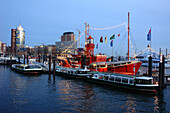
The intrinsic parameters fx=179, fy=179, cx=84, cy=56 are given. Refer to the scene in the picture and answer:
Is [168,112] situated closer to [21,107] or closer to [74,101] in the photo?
[74,101]

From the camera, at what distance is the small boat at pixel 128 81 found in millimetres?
37438

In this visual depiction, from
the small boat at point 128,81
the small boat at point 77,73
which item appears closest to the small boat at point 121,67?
the small boat at point 77,73

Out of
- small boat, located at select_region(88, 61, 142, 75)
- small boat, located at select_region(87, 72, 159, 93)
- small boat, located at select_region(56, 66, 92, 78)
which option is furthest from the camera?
small boat, located at select_region(56, 66, 92, 78)

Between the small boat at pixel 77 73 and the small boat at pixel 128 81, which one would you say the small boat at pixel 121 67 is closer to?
the small boat at pixel 77 73

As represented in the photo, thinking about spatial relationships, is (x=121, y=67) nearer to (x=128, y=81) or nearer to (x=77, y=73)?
(x=77, y=73)

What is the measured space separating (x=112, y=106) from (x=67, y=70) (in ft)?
146

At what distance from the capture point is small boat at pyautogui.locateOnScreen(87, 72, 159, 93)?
3744 cm

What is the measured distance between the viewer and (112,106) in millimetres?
28000

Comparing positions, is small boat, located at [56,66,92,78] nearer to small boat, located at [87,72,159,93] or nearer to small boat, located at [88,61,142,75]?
small boat, located at [88,61,142,75]

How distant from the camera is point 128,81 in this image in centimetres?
4075

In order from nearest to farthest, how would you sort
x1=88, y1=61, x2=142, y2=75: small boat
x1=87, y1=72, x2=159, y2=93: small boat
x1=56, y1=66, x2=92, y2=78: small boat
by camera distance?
x1=87, y1=72, x2=159, y2=93: small boat → x1=88, y1=61, x2=142, y2=75: small boat → x1=56, y1=66, x2=92, y2=78: small boat

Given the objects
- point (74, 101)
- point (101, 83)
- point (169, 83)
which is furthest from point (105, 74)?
point (74, 101)

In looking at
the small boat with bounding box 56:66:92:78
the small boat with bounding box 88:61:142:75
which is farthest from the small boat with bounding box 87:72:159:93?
the small boat with bounding box 56:66:92:78

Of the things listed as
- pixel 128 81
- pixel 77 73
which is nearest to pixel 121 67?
pixel 77 73
